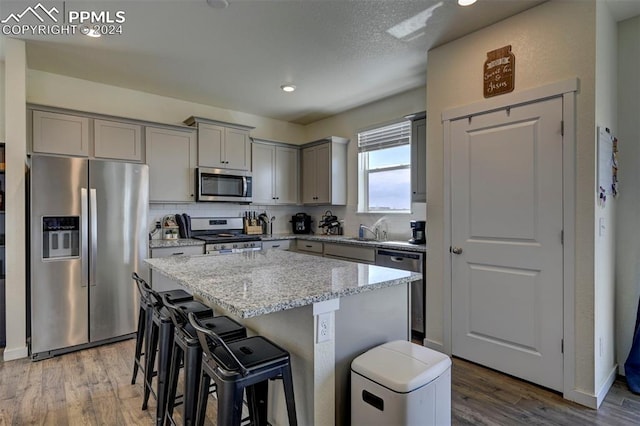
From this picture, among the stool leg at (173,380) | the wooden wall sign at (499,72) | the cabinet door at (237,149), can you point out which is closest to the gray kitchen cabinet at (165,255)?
the cabinet door at (237,149)

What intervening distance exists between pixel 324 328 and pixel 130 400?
169cm

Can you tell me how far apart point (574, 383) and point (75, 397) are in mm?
3362

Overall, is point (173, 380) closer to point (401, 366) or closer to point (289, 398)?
point (289, 398)

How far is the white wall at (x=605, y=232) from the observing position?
7.22 feet

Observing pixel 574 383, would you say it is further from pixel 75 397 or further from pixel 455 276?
pixel 75 397

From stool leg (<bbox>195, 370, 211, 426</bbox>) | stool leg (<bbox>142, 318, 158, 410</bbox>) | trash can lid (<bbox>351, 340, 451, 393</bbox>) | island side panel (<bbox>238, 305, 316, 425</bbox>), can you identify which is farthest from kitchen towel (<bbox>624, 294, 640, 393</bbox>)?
stool leg (<bbox>142, 318, 158, 410</bbox>)

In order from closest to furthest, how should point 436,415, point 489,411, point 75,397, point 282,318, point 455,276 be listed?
point 436,415 → point 282,318 → point 489,411 → point 75,397 → point 455,276

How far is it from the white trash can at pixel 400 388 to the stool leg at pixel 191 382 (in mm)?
731

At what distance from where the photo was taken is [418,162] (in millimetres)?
3684

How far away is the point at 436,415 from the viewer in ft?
4.84

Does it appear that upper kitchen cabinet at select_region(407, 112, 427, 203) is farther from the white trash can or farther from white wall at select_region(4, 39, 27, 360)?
white wall at select_region(4, 39, 27, 360)

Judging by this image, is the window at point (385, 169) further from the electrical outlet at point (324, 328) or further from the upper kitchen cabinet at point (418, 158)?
the electrical outlet at point (324, 328)

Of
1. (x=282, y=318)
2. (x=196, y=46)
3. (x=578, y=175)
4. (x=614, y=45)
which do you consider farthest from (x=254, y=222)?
(x=614, y=45)

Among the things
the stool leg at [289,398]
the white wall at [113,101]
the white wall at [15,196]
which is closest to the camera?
the stool leg at [289,398]
